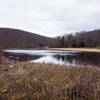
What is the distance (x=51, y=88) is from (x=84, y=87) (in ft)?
3.02

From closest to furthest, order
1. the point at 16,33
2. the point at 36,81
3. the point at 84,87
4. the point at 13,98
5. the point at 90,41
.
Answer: the point at 13,98, the point at 84,87, the point at 36,81, the point at 90,41, the point at 16,33

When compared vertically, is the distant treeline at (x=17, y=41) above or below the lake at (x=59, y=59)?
above

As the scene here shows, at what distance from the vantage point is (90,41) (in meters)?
53.1

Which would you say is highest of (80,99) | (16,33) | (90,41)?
(16,33)

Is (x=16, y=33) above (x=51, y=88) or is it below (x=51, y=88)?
above

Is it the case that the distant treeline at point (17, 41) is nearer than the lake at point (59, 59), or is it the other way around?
the lake at point (59, 59)

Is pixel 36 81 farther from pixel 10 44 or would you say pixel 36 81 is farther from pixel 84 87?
pixel 10 44

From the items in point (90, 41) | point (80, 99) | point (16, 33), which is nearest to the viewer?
point (80, 99)

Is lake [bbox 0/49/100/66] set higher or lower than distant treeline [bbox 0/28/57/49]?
lower

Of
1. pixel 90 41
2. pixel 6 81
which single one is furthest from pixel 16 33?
pixel 6 81

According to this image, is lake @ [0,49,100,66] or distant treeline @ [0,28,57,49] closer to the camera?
lake @ [0,49,100,66]

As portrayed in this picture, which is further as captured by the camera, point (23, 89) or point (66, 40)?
point (66, 40)

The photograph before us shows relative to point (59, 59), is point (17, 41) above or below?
above

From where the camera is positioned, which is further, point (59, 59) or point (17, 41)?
point (17, 41)
